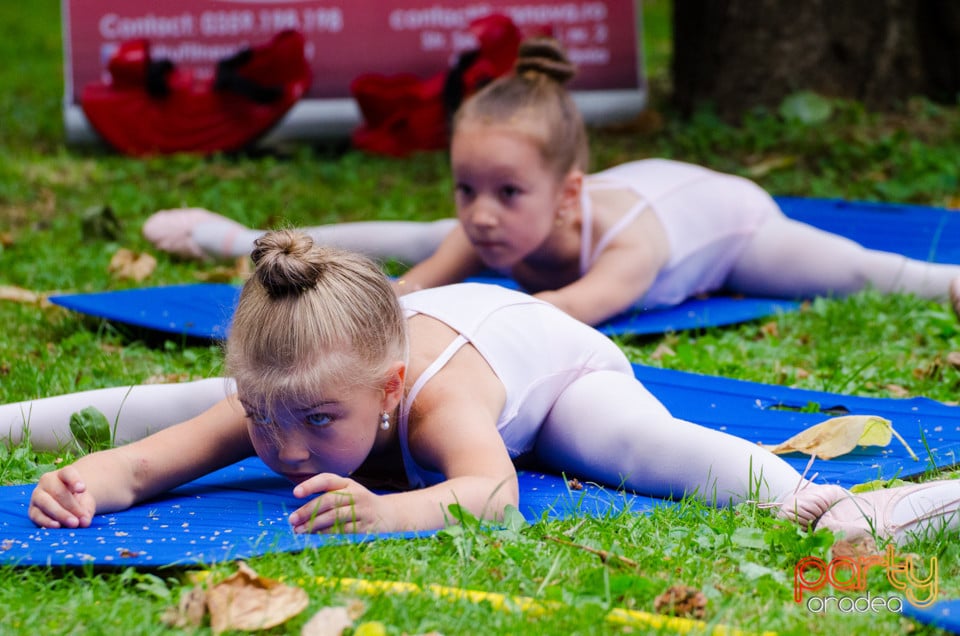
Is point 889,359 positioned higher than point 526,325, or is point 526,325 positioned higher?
point 526,325

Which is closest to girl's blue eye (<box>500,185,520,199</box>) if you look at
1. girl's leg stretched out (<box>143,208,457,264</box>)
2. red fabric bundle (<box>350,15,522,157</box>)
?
girl's leg stretched out (<box>143,208,457,264</box>)

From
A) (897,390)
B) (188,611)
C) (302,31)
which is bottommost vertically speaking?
(897,390)

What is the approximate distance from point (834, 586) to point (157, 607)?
1.19 metres

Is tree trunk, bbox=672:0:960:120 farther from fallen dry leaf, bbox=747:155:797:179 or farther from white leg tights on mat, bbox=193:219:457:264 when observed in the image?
white leg tights on mat, bbox=193:219:457:264

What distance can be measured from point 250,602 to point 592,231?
2.84 metres

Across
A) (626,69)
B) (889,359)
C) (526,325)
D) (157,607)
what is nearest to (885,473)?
(526,325)

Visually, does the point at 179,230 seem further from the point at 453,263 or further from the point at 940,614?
the point at 940,614

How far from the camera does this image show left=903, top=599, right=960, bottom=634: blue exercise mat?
2.10 m

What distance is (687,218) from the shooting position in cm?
497

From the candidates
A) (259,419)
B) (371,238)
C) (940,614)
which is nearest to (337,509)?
(259,419)

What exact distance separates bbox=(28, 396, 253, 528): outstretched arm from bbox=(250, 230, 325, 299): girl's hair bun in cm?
39

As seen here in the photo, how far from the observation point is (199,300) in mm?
4727

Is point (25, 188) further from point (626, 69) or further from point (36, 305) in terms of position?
point (626, 69)

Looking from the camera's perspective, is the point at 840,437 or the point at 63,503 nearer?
the point at 63,503
